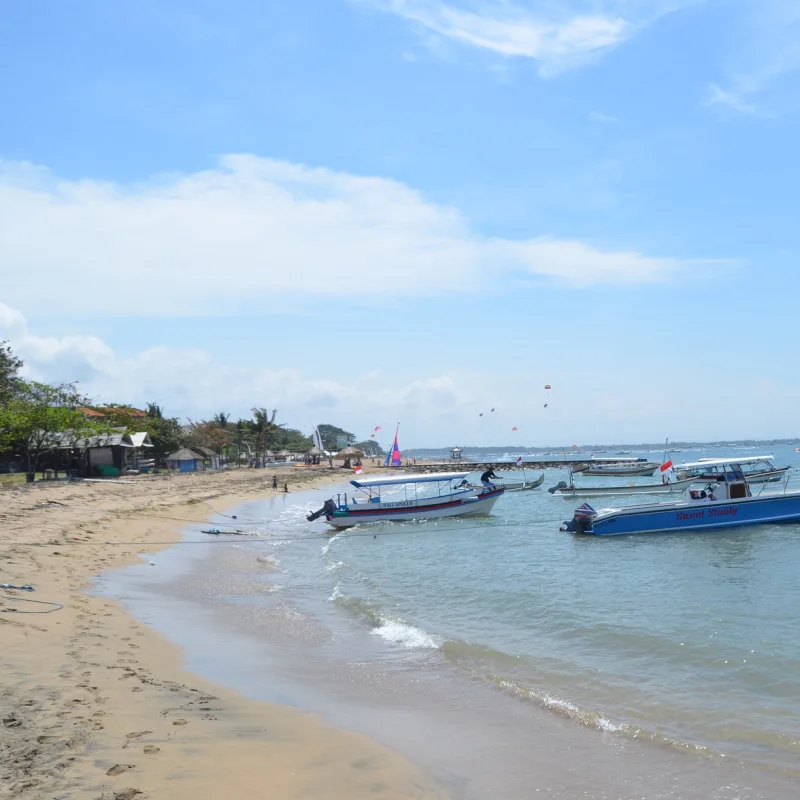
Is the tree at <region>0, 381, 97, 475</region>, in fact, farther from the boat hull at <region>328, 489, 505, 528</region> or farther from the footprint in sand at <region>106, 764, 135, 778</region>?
the footprint in sand at <region>106, 764, 135, 778</region>

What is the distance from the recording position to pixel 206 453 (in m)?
74.8

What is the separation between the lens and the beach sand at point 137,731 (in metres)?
5.61

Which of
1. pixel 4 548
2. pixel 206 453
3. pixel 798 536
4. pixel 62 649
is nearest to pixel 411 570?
pixel 4 548

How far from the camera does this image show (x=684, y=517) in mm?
25844

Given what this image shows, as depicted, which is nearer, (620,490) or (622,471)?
(620,490)

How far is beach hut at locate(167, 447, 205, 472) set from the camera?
65.1 metres

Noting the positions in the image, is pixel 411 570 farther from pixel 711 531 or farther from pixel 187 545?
pixel 711 531

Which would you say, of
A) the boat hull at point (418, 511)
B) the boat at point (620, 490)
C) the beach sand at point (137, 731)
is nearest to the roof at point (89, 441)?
the boat hull at point (418, 511)

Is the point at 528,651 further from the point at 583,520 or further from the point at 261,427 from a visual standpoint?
the point at 261,427

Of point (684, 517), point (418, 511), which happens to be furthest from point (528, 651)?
point (418, 511)

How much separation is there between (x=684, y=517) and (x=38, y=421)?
34536mm

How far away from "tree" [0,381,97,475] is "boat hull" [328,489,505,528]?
19063 mm

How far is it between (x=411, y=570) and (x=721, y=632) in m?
9.40

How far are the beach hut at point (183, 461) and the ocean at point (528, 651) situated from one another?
4427cm
